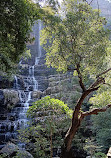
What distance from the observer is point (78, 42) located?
202 inches

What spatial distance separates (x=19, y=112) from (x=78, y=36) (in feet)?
37.4

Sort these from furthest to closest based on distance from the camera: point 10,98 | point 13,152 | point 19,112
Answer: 1. point 10,98
2. point 19,112
3. point 13,152

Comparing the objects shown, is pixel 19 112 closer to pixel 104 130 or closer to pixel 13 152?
pixel 13 152

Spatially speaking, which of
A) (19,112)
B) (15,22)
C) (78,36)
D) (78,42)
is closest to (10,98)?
(19,112)

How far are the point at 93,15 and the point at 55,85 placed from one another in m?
13.7

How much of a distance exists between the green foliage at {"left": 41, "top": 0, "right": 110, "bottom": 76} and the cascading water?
4.97 m

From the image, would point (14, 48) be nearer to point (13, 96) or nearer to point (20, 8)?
point (20, 8)

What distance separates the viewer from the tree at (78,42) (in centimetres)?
482

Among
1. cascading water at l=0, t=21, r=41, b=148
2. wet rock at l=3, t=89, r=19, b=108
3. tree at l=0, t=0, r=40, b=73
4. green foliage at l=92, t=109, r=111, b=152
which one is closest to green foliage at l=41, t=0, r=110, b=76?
tree at l=0, t=0, r=40, b=73

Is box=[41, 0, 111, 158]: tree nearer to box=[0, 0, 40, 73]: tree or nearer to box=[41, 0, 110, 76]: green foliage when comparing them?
box=[41, 0, 110, 76]: green foliage

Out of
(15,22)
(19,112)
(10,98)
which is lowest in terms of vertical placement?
(19,112)

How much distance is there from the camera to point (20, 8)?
9.61 feet

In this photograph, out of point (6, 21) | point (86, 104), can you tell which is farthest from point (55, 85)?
point (6, 21)

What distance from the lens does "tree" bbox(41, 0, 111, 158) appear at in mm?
4824
